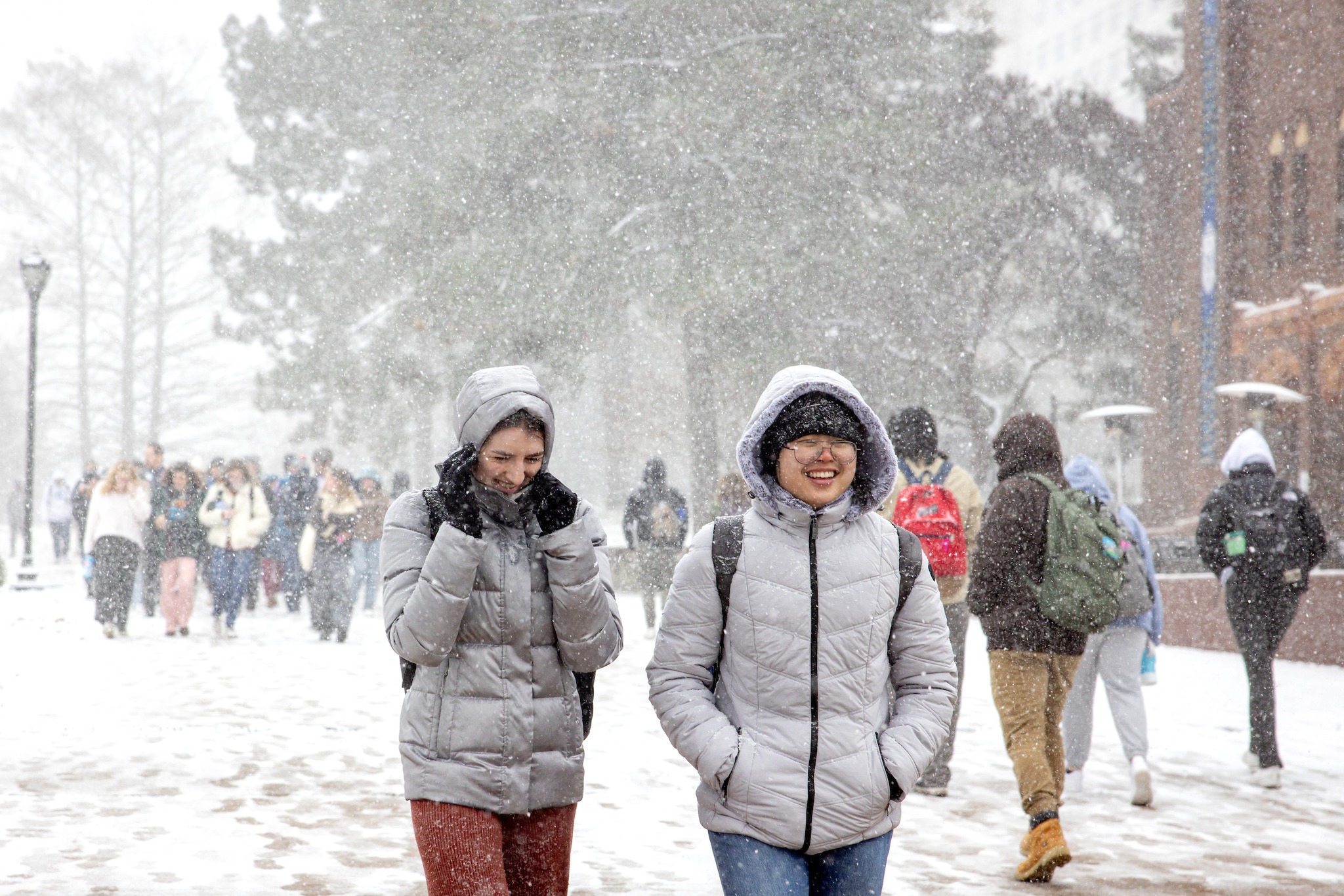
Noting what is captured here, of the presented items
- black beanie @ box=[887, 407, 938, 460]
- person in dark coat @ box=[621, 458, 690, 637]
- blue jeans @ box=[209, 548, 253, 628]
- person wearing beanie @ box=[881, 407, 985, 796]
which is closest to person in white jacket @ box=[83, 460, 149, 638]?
blue jeans @ box=[209, 548, 253, 628]

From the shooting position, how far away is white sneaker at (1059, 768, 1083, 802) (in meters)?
6.79

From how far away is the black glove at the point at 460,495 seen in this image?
9.50 ft

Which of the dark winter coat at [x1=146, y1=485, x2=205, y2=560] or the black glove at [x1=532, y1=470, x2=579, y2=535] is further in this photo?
the dark winter coat at [x1=146, y1=485, x2=205, y2=560]

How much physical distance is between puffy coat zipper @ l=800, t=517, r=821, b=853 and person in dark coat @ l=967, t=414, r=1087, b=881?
101 inches

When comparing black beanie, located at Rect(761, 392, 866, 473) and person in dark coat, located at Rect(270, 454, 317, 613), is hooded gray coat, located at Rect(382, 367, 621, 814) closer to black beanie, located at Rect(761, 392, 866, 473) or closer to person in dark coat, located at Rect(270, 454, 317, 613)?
black beanie, located at Rect(761, 392, 866, 473)

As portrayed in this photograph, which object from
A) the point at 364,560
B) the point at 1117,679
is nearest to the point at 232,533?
the point at 364,560

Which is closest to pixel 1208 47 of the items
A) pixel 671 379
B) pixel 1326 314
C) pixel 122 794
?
pixel 1326 314

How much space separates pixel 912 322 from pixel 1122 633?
21.0 meters

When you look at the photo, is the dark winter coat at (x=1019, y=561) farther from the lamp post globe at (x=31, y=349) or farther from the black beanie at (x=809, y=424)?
the lamp post globe at (x=31, y=349)

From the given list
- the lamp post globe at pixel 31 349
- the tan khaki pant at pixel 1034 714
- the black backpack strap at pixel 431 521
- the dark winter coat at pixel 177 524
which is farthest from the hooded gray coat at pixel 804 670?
the lamp post globe at pixel 31 349

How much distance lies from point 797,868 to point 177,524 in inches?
442

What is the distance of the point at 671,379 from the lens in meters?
46.2

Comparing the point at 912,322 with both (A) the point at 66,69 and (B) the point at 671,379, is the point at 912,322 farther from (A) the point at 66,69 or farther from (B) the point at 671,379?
(A) the point at 66,69

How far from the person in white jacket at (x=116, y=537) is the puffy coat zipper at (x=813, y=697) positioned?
36.8 feet
